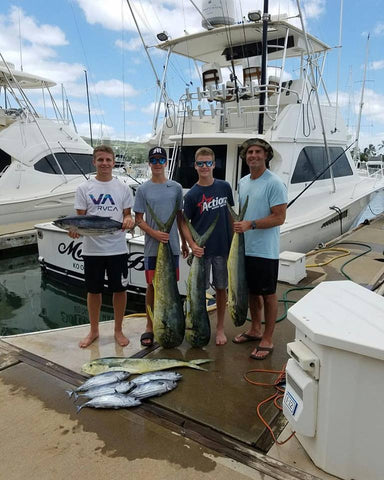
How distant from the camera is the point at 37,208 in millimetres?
10281

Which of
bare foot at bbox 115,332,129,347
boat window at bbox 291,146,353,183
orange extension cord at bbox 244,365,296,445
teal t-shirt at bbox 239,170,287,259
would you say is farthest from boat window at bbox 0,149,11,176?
orange extension cord at bbox 244,365,296,445

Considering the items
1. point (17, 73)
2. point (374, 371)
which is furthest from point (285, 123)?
point (17, 73)

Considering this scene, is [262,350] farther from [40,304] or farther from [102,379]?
[40,304]

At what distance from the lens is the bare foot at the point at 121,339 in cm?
303

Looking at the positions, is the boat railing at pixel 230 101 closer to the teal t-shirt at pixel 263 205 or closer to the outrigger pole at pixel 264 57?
the outrigger pole at pixel 264 57

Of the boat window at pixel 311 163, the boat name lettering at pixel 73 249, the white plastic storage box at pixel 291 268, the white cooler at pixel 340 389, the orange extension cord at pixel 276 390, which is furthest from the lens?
the boat window at pixel 311 163

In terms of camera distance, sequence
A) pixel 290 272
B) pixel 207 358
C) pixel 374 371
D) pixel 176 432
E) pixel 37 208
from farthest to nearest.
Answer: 1. pixel 37 208
2. pixel 290 272
3. pixel 207 358
4. pixel 176 432
5. pixel 374 371

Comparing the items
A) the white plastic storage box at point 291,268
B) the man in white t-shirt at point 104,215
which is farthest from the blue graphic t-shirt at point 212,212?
the white plastic storage box at point 291,268

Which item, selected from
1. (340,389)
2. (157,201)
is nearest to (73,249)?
(157,201)

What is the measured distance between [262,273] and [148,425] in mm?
1318

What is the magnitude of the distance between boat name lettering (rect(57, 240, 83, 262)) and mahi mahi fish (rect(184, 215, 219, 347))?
12.0ft

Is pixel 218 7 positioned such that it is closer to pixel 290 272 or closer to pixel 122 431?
pixel 290 272

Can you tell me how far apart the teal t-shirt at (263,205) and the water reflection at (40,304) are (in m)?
3.35

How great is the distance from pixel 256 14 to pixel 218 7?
109 centimetres
